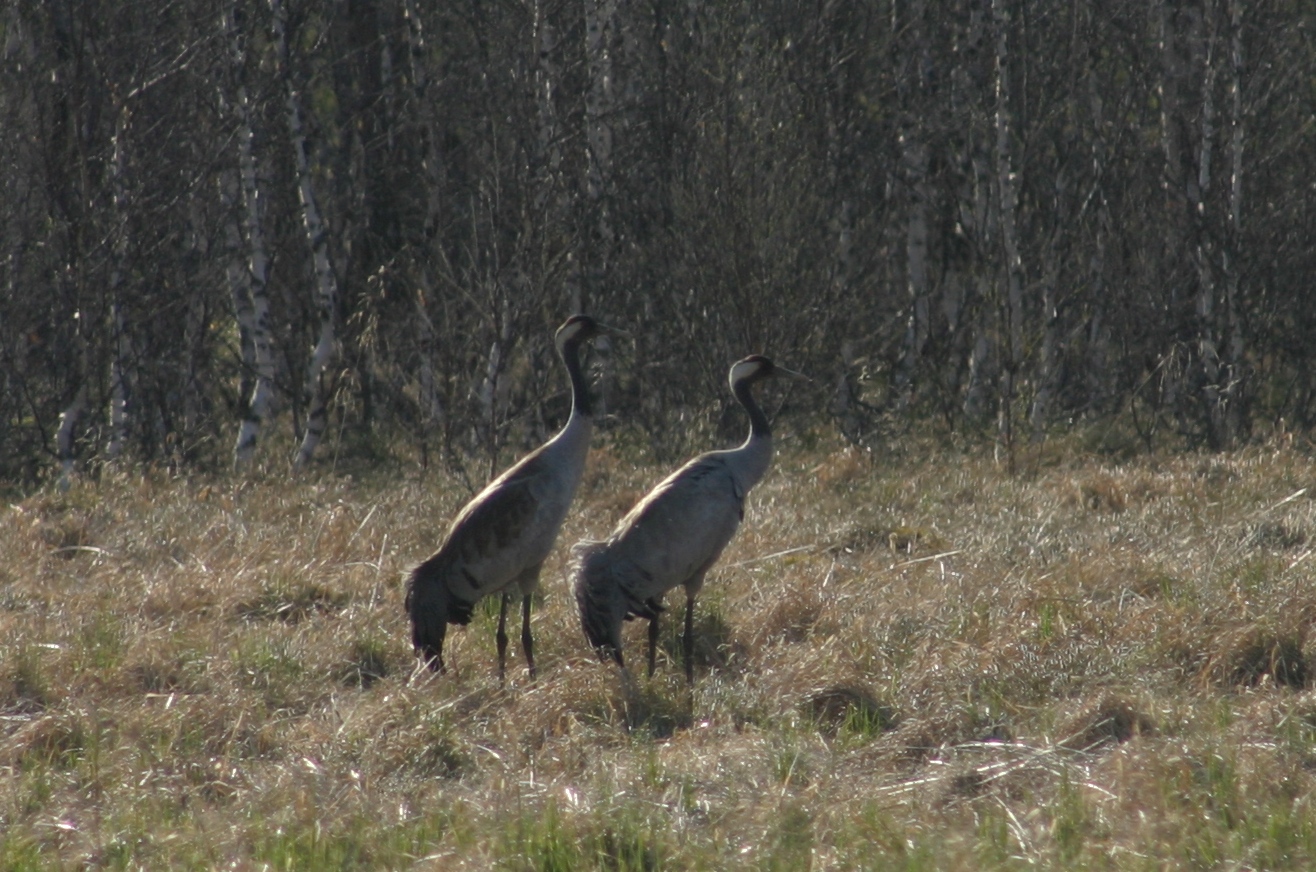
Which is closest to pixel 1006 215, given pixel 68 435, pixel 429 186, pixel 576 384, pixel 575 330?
pixel 429 186

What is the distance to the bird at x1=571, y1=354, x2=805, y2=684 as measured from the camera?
568 centimetres

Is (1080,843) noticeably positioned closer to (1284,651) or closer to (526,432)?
(1284,651)

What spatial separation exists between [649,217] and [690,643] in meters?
6.77

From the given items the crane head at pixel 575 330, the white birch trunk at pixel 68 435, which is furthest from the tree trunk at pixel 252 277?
the crane head at pixel 575 330

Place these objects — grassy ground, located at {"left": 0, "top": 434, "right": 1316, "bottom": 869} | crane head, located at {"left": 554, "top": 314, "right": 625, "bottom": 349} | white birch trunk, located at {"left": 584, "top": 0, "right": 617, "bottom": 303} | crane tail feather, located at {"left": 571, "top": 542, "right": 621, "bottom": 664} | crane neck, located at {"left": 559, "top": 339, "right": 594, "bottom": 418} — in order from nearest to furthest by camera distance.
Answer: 1. grassy ground, located at {"left": 0, "top": 434, "right": 1316, "bottom": 869}
2. crane tail feather, located at {"left": 571, "top": 542, "right": 621, "bottom": 664}
3. crane neck, located at {"left": 559, "top": 339, "right": 594, "bottom": 418}
4. crane head, located at {"left": 554, "top": 314, "right": 625, "bottom": 349}
5. white birch trunk, located at {"left": 584, "top": 0, "right": 617, "bottom": 303}

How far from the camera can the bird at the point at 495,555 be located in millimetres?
5766

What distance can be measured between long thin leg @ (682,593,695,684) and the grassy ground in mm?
101

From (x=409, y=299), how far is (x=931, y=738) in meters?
9.34

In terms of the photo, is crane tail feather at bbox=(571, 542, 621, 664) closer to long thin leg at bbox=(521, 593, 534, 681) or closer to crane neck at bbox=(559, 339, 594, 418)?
long thin leg at bbox=(521, 593, 534, 681)

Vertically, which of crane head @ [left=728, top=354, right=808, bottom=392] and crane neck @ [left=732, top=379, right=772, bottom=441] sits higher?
crane head @ [left=728, top=354, right=808, bottom=392]

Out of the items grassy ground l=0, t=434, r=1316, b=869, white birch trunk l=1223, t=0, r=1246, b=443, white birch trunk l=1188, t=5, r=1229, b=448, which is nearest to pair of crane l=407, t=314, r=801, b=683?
grassy ground l=0, t=434, r=1316, b=869

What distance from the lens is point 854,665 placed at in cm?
547

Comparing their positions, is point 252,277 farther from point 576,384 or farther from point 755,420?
point 755,420

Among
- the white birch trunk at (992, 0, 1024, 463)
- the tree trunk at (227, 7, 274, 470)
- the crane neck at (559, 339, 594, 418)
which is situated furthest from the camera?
the tree trunk at (227, 7, 274, 470)
